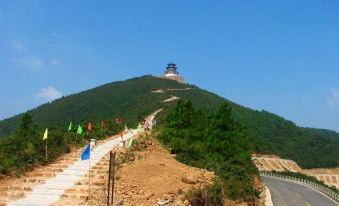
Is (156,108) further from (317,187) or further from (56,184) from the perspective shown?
(56,184)

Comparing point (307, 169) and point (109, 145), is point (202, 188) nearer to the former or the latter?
point (109, 145)

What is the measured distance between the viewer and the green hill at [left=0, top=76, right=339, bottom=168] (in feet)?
375

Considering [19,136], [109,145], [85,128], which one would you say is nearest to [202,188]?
[19,136]

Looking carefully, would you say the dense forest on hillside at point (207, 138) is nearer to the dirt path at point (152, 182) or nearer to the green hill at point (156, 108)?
the dirt path at point (152, 182)

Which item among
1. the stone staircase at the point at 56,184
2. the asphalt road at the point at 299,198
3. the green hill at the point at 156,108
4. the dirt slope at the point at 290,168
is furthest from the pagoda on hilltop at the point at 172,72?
the stone staircase at the point at 56,184

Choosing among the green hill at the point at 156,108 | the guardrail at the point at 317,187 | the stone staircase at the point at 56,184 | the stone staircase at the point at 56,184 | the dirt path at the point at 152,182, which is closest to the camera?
the stone staircase at the point at 56,184

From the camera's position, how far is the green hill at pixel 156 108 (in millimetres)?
114188

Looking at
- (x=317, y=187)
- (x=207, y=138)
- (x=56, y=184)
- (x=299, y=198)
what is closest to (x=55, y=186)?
(x=56, y=184)

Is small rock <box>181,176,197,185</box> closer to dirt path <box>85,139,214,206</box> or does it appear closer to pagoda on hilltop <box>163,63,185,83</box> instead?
dirt path <box>85,139,214,206</box>

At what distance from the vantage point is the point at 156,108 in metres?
108

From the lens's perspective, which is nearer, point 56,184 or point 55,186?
point 55,186

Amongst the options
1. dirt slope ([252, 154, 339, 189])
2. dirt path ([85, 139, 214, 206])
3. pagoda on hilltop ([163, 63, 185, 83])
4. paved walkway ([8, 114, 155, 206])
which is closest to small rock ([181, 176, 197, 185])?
dirt path ([85, 139, 214, 206])

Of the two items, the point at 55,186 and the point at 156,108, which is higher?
the point at 156,108

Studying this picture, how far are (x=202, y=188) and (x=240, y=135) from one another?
17.8m
